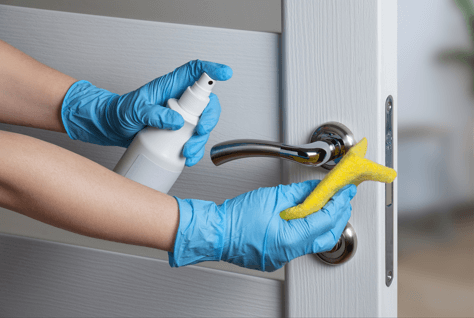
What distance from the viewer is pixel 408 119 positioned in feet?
5.80

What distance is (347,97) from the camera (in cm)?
48

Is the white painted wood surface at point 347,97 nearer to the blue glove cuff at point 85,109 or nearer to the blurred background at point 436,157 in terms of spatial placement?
the blue glove cuff at point 85,109

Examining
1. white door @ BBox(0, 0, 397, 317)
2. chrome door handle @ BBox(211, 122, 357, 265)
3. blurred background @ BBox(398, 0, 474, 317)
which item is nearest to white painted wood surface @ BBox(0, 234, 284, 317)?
white door @ BBox(0, 0, 397, 317)

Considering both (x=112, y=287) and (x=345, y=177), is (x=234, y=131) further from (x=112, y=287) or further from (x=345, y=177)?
(x=112, y=287)

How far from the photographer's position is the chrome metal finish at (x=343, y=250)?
19.9 inches

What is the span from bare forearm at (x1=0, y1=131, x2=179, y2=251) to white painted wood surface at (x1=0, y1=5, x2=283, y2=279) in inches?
5.0

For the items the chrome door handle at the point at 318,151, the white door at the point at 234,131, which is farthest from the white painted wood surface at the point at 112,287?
the chrome door handle at the point at 318,151

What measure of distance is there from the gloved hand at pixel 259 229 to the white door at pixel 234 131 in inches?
1.6

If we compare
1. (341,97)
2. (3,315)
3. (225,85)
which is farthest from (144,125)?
(3,315)

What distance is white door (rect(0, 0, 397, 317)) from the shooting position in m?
0.48

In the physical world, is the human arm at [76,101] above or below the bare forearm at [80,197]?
above

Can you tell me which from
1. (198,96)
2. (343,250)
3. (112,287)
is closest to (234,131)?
(198,96)

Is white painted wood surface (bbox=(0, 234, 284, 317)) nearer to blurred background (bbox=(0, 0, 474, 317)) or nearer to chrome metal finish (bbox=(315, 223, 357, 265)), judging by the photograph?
chrome metal finish (bbox=(315, 223, 357, 265))

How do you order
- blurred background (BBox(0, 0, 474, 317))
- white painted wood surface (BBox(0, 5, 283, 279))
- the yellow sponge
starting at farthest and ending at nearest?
1. blurred background (BBox(0, 0, 474, 317))
2. white painted wood surface (BBox(0, 5, 283, 279))
3. the yellow sponge
